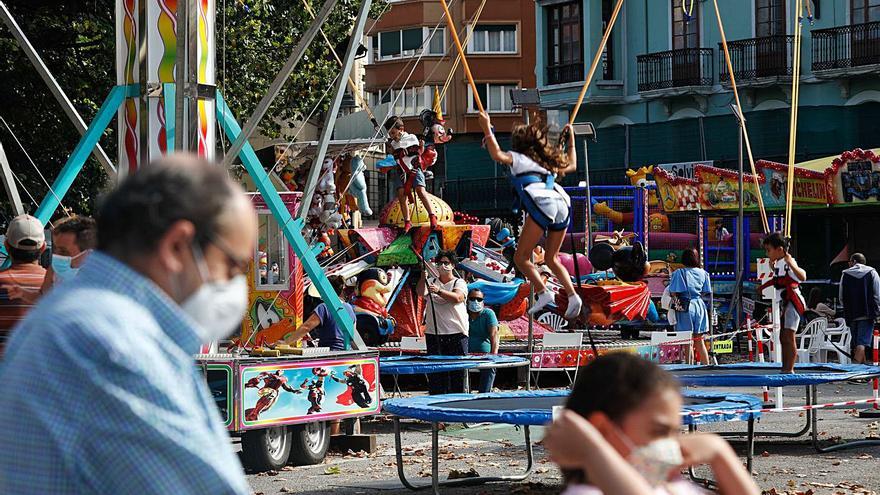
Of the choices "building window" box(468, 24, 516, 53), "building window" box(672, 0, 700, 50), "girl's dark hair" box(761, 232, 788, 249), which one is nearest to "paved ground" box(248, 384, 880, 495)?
"girl's dark hair" box(761, 232, 788, 249)

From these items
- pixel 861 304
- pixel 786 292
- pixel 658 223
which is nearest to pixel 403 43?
pixel 658 223

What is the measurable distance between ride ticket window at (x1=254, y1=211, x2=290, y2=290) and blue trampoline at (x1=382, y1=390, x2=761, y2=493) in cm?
892

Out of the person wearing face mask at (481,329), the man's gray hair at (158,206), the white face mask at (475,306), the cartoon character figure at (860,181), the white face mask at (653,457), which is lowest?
the person wearing face mask at (481,329)

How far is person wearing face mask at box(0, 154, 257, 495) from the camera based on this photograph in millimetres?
2338

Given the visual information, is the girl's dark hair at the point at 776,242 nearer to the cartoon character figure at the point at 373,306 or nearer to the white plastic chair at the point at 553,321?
the cartoon character figure at the point at 373,306

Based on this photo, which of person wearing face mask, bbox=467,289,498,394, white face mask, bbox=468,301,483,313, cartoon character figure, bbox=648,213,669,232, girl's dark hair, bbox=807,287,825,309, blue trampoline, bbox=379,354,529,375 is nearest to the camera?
blue trampoline, bbox=379,354,529,375

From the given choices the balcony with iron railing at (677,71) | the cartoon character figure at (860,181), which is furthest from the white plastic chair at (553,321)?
the balcony with iron railing at (677,71)

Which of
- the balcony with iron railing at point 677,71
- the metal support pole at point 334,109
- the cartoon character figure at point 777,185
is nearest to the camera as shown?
the metal support pole at point 334,109

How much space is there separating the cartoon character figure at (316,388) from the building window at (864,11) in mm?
26079

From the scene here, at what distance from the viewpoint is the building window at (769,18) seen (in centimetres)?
3656

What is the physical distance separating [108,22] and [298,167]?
594 cm

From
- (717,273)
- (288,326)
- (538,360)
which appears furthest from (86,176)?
(717,273)

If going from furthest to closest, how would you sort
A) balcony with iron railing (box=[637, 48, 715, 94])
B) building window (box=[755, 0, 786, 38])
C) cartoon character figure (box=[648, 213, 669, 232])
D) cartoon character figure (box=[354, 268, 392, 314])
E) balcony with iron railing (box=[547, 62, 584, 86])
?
balcony with iron railing (box=[547, 62, 584, 86]), balcony with iron railing (box=[637, 48, 715, 94]), building window (box=[755, 0, 786, 38]), cartoon character figure (box=[648, 213, 669, 232]), cartoon character figure (box=[354, 268, 392, 314])

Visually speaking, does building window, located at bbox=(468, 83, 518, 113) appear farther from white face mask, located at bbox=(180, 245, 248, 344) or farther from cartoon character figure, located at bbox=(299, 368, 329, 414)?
white face mask, located at bbox=(180, 245, 248, 344)
